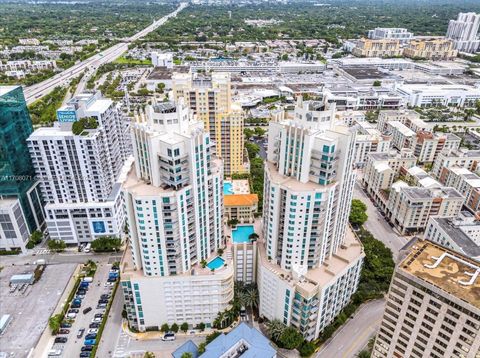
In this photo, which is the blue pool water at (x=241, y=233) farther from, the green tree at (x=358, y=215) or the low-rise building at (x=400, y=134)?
the low-rise building at (x=400, y=134)

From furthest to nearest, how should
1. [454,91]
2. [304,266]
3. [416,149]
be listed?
[454,91] < [416,149] < [304,266]

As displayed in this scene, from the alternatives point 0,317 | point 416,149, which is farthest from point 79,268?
point 416,149

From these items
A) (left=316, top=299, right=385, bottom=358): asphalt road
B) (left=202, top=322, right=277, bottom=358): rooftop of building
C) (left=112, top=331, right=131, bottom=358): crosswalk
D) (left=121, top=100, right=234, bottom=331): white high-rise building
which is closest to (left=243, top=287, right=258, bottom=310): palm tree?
(left=121, top=100, right=234, bottom=331): white high-rise building

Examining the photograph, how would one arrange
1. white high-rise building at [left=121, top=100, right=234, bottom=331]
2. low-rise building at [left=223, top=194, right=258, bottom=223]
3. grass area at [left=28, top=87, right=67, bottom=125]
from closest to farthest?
white high-rise building at [left=121, top=100, right=234, bottom=331] < low-rise building at [left=223, top=194, right=258, bottom=223] < grass area at [left=28, top=87, right=67, bottom=125]

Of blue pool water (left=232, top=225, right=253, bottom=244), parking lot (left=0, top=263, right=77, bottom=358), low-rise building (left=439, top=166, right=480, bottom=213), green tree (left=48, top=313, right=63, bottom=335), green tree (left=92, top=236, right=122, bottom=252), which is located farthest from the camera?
low-rise building (left=439, top=166, right=480, bottom=213)

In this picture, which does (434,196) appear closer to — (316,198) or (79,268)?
(316,198)

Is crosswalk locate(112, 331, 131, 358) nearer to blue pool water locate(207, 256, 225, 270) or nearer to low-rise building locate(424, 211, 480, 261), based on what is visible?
blue pool water locate(207, 256, 225, 270)

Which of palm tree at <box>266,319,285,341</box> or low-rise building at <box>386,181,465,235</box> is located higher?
low-rise building at <box>386,181,465,235</box>

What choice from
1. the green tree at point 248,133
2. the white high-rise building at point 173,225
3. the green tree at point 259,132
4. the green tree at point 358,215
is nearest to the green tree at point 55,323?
the white high-rise building at point 173,225
